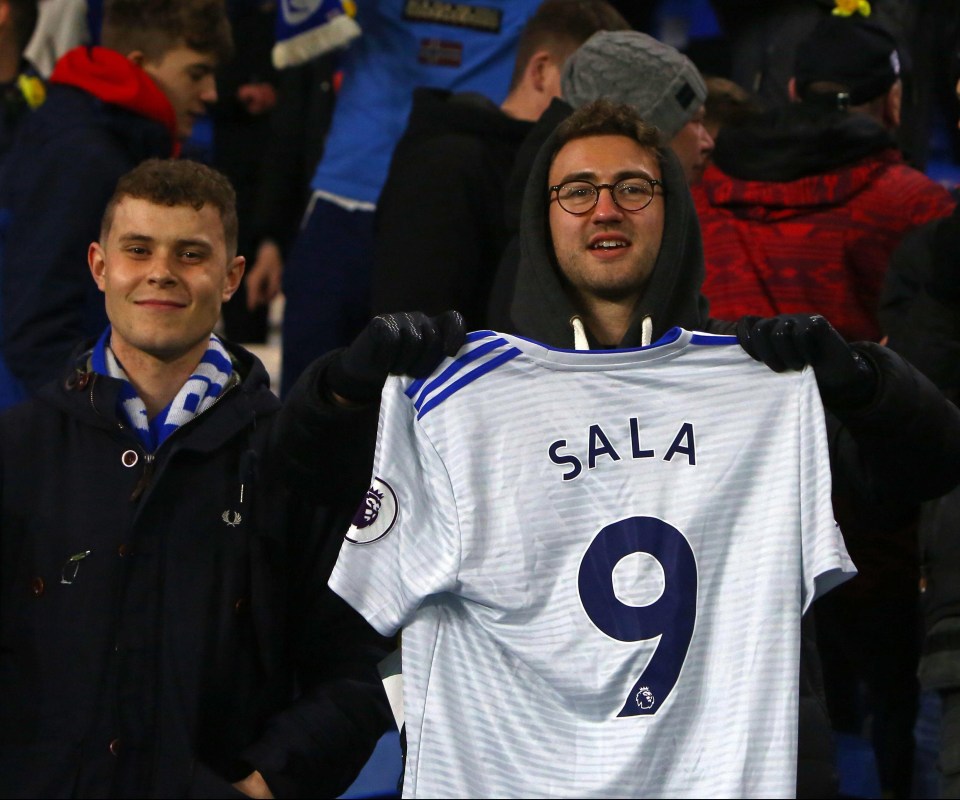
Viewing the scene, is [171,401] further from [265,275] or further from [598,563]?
[265,275]

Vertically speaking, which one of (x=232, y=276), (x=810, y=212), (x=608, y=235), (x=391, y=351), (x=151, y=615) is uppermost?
(x=810, y=212)

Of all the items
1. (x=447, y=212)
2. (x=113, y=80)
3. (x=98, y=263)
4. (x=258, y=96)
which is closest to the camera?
(x=98, y=263)

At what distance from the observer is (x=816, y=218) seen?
4199 millimetres

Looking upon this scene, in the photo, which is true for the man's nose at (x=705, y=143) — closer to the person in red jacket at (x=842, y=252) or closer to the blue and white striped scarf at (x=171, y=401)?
the person in red jacket at (x=842, y=252)

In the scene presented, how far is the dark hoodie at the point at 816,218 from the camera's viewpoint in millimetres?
4152

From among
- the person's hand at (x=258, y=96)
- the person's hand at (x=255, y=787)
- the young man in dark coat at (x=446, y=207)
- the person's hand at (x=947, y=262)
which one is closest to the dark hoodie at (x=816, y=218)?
the person's hand at (x=947, y=262)

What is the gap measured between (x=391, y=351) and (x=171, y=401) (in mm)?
554

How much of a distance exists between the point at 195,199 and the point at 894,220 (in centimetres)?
176

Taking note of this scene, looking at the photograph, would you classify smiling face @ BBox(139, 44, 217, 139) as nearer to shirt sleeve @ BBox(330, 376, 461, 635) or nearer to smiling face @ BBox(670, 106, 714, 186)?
smiling face @ BBox(670, 106, 714, 186)

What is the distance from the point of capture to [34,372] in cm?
409

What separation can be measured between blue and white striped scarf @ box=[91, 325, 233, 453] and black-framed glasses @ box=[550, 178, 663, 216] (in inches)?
30.7

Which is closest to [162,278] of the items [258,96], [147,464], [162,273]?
[162,273]

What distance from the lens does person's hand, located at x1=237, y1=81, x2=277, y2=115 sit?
739 centimetres

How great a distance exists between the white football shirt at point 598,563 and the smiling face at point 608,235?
270 millimetres
